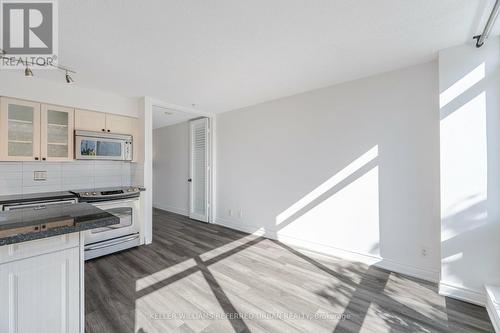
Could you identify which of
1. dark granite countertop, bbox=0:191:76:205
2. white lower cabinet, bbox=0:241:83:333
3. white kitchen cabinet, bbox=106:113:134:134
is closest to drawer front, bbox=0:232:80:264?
white lower cabinet, bbox=0:241:83:333

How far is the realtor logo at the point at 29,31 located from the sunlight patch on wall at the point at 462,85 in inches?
140

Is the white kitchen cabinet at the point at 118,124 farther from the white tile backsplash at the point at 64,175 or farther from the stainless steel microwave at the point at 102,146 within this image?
the white tile backsplash at the point at 64,175

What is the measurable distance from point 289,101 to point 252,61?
140 cm

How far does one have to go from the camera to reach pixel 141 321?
6.27 ft

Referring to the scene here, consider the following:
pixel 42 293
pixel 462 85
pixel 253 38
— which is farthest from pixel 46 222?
pixel 462 85

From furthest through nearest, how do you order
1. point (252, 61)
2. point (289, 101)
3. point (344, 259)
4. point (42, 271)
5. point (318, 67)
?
point (289, 101) → point (344, 259) → point (318, 67) → point (252, 61) → point (42, 271)

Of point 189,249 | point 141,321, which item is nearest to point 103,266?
point 189,249

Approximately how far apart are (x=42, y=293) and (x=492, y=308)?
131 inches

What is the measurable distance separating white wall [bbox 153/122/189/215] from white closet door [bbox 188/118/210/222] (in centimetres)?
28

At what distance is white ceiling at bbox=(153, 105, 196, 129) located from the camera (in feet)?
14.8

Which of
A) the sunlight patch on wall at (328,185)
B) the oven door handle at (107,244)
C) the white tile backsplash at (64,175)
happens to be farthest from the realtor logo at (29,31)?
the sunlight patch on wall at (328,185)

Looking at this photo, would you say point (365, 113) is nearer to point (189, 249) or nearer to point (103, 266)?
point (189, 249)

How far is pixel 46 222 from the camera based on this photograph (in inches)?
49.8

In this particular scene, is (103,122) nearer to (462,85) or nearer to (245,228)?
(245,228)
